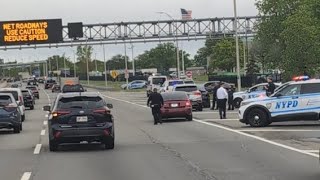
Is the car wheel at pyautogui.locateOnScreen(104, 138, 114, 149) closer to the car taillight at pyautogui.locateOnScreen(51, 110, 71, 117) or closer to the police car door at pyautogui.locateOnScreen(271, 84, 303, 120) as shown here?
the car taillight at pyautogui.locateOnScreen(51, 110, 71, 117)

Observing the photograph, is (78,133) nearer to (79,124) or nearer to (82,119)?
(79,124)

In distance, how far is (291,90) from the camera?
75.2ft

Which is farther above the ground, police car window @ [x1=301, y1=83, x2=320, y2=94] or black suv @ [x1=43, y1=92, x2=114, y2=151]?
police car window @ [x1=301, y1=83, x2=320, y2=94]

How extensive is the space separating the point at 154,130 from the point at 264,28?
2781cm

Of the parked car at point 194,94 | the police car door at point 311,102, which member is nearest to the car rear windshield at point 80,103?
the police car door at point 311,102

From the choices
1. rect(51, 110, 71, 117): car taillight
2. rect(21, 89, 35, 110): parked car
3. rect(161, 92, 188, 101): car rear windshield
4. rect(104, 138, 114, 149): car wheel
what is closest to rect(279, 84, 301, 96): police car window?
rect(161, 92, 188, 101): car rear windshield

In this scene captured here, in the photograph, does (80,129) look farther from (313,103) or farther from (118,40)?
(118,40)

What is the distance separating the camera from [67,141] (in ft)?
53.1

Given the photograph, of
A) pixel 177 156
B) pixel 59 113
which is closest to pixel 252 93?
pixel 59 113

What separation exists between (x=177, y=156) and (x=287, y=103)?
9.05 meters

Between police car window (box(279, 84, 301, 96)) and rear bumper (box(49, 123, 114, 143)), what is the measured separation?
8.95 m

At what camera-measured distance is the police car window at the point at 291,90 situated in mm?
22812

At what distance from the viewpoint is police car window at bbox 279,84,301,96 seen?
74.8 feet

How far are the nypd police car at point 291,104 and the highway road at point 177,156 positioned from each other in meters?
0.60
